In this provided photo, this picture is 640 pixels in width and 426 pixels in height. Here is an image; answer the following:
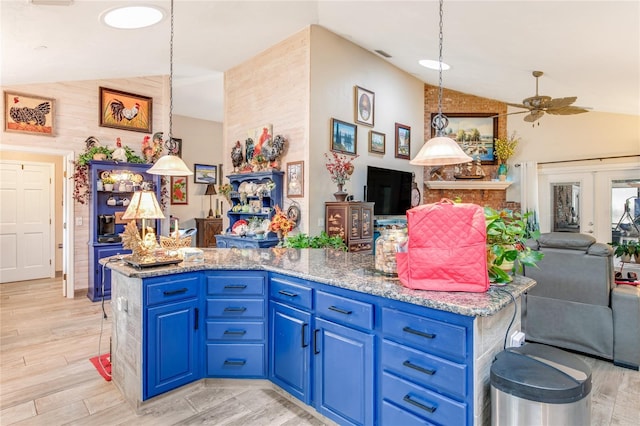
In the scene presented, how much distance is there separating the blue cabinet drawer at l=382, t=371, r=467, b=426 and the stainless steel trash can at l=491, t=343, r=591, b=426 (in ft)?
0.52

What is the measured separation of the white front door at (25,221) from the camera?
644 centimetres

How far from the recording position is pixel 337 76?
5375mm

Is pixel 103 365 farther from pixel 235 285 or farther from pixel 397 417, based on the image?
pixel 397 417

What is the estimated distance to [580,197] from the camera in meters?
6.94

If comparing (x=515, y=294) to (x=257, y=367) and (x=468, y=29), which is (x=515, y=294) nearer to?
(x=257, y=367)

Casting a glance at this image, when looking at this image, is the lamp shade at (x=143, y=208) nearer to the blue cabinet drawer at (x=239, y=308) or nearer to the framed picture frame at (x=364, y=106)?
the blue cabinet drawer at (x=239, y=308)

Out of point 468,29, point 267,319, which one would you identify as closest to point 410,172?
point 468,29

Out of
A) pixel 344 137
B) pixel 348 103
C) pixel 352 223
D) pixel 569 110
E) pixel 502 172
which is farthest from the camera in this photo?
pixel 502 172

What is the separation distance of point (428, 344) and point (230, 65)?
5.84 m

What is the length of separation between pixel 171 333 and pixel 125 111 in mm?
4800

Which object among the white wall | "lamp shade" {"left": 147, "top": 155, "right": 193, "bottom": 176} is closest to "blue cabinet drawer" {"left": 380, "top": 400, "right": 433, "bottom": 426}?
"lamp shade" {"left": 147, "top": 155, "right": 193, "bottom": 176}

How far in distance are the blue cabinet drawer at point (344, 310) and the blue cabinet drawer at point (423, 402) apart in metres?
0.29

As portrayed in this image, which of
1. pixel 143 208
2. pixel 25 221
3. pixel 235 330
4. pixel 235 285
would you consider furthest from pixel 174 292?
pixel 25 221

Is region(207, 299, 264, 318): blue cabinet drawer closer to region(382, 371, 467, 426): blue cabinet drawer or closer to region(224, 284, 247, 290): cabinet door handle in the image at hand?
region(224, 284, 247, 290): cabinet door handle
